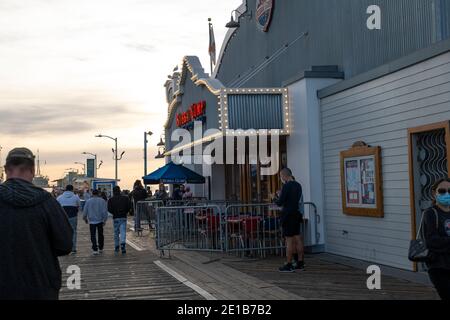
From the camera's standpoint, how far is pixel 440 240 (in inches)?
222

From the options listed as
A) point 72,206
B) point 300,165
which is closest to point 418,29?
point 300,165

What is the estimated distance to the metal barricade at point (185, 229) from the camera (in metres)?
13.8

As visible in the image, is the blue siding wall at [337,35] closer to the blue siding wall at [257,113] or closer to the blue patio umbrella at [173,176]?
the blue siding wall at [257,113]

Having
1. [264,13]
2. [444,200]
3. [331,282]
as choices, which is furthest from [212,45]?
[444,200]

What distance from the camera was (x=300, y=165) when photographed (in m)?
14.0

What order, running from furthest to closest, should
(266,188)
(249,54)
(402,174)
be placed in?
1. (249,54)
2. (266,188)
3. (402,174)

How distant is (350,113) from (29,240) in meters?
9.05

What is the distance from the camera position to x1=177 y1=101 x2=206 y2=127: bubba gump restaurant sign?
1838 cm

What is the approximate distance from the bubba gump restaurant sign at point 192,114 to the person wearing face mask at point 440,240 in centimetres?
1262

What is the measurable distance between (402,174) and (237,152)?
8932 mm

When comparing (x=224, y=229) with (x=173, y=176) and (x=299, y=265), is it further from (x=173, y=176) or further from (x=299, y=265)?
(x=173, y=176)

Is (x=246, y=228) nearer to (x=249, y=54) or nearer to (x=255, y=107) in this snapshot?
(x=255, y=107)

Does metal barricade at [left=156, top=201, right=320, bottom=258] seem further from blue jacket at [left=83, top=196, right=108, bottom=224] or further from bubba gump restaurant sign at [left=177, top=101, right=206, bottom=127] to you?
bubba gump restaurant sign at [left=177, top=101, right=206, bottom=127]

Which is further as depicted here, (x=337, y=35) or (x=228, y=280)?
(x=337, y=35)
